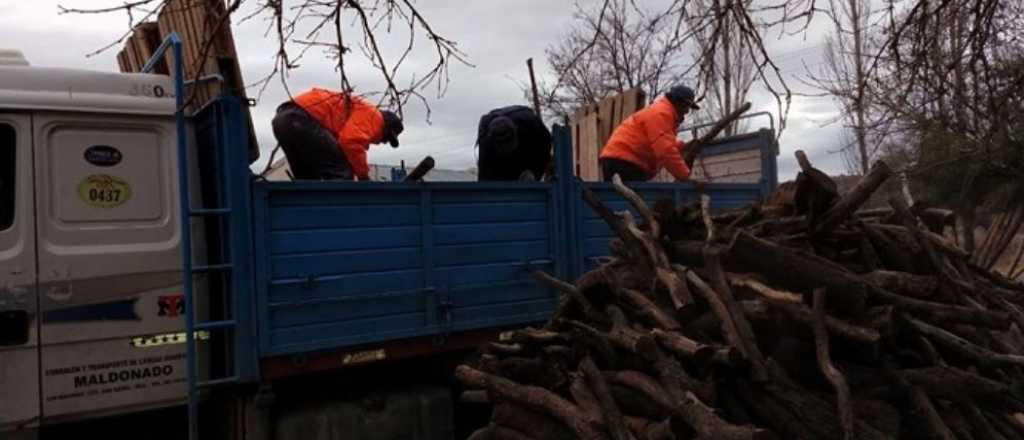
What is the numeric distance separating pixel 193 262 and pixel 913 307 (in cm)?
326

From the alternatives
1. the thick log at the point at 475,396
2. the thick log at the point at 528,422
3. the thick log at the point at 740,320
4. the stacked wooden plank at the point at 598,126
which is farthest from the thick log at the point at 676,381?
the stacked wooden plank at the point at 598,126

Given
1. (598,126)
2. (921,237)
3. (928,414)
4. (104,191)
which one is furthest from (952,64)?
(104,191)

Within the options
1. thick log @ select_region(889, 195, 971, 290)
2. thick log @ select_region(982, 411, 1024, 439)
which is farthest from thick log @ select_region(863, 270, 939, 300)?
thick log @ select_region(982, 411, 1024, 439)

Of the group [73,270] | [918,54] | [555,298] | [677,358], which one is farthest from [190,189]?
[918,54]

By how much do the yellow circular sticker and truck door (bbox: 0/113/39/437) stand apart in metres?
0.23

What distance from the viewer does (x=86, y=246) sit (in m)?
4.18

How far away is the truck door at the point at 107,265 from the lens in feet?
13.4

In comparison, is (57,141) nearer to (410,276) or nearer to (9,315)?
(9,315)

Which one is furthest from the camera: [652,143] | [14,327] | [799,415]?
[652,143]

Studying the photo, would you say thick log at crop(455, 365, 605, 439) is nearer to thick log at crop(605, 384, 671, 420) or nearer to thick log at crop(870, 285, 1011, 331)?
thick log at crop(605, 384, 671, 420)

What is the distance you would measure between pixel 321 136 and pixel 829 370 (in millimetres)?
3154

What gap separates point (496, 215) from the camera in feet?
16.3

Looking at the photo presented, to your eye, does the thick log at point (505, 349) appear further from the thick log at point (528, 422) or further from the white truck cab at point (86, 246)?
the white truck cab at point (86, 246)

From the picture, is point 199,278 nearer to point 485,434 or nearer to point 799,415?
point 485,434
